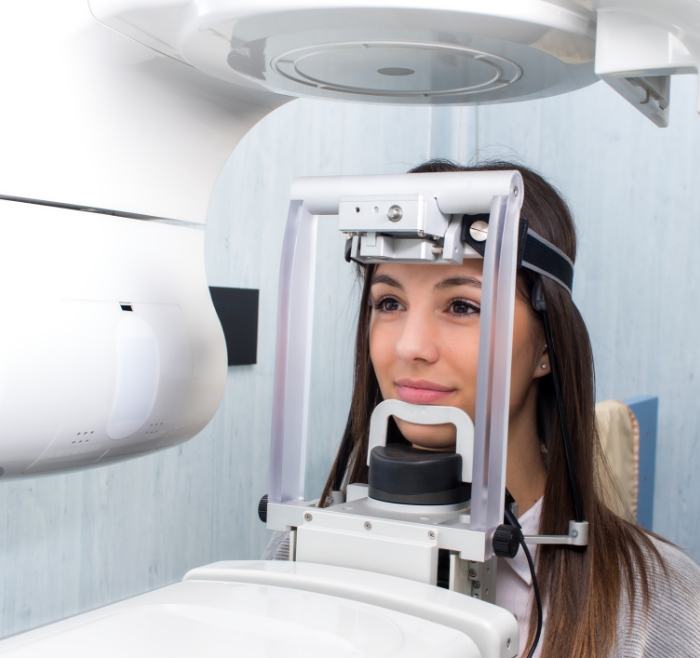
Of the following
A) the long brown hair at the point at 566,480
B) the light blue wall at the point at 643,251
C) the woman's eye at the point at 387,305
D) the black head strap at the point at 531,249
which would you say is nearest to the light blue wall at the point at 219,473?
the light blue wall at the point at 643,251

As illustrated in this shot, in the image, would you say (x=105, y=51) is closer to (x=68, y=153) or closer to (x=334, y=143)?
(x=68, y=153)

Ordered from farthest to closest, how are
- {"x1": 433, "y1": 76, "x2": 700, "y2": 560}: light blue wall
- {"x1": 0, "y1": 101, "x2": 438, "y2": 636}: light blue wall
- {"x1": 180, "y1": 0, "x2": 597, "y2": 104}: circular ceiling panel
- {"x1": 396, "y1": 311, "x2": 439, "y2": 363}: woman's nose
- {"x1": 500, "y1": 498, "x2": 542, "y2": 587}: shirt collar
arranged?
1. {"x1": 433, "y1": 76, "x2": 700, "y2": 560}: light blue wall
2. {"x1": 0, "y1": 101, "x2": 438, "y2": 636}: light blue wall
3. {"x1": 500, "y1": 498, "x2": 542, "y2": 587}: shirt collar
4. {"x1": 396, "y1": 311, "x2": 439, "y2": 363}: woman's nose
5. {"x1": 180, "y1": 0, "x2": 597, "y2": 104}: circular ceiling panel

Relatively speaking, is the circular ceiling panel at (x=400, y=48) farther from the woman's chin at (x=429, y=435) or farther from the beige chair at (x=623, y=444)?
the beige chair at (x=623, y=444)

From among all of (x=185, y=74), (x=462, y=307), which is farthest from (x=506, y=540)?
(x=185, y=74)

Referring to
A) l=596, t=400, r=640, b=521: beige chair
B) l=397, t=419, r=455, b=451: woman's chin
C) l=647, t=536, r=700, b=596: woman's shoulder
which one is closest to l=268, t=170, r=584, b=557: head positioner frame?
l=397, t=419, r=455, b=451: woman's chin

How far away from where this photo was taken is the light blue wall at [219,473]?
1672 mm

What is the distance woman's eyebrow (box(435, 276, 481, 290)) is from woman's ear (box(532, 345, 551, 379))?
0.21 m

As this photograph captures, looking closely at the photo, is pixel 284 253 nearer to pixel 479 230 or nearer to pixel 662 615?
pixel 479 230

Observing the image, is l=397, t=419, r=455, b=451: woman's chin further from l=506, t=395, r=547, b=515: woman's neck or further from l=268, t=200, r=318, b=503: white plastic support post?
l=506, t=395, r=547, b=515: woman's neck

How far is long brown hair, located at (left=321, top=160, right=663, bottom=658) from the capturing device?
3.41ft

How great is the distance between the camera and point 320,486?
2443mm

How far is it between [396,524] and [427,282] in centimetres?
35

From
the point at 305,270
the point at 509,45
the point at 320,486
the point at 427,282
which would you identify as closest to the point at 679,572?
the point at 427,282

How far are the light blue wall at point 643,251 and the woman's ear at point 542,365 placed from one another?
1.31 meters
